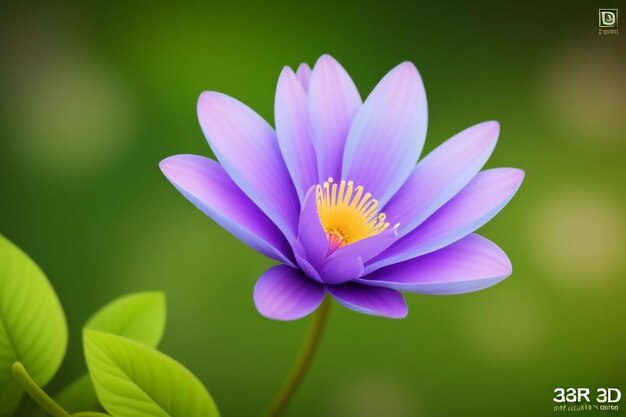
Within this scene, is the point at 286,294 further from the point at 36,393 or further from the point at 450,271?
the point at 36,393

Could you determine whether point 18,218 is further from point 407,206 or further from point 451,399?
point 451,399

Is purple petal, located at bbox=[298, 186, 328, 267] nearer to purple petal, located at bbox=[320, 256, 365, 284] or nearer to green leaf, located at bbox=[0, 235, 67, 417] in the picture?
purple petal, located at bbox=[320, 256, 365, 284]

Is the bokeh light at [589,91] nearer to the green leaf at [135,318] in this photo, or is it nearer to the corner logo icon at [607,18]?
the corner logo icon at [607,18]

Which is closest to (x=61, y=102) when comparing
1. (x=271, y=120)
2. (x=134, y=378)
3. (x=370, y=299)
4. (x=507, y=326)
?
(x=271, y=120)

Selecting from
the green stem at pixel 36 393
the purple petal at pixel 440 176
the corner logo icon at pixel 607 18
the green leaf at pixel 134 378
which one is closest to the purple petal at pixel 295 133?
the purple petal at pixel 440 176

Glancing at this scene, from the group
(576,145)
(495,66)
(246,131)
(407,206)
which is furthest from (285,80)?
(576,145)

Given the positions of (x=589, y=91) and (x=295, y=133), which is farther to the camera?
(x=589, y=91)
